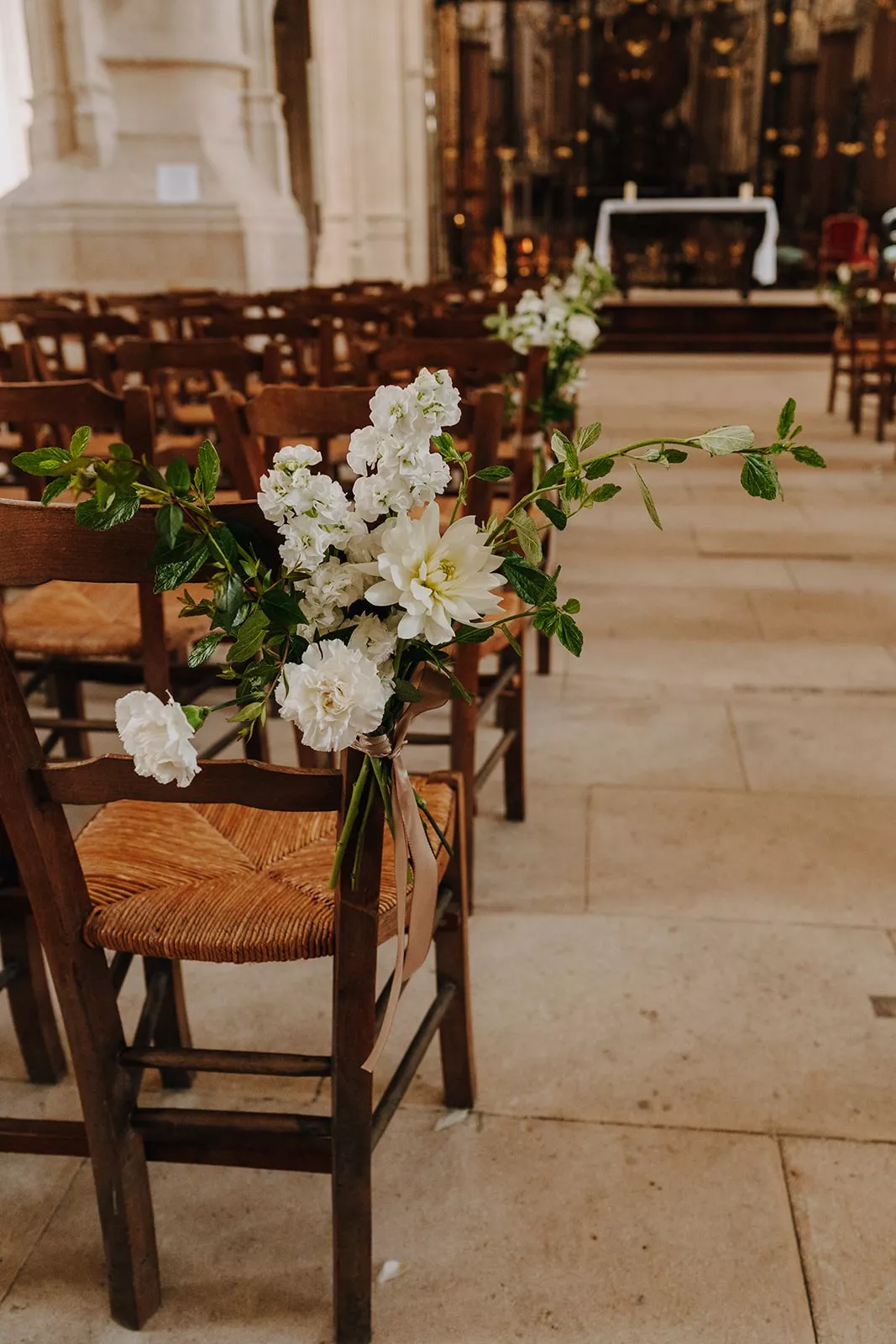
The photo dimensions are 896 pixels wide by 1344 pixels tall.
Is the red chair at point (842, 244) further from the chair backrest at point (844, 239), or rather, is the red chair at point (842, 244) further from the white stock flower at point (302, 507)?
the white stock flower at point (302, 507)

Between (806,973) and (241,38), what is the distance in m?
9.35

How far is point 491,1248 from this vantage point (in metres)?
1.65

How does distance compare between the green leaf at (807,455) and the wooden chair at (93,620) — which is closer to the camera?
the green leaf at (807,455)

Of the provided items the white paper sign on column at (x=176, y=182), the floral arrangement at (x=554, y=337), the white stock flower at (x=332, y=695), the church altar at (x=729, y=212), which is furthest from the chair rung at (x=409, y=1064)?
the church altar at (x=729, y=212)

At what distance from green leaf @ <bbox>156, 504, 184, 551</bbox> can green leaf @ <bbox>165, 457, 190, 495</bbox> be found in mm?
15

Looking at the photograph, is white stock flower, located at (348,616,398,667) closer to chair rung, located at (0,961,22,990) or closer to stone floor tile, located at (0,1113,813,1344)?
stone floor tile, located at (0,1113,813,1344)

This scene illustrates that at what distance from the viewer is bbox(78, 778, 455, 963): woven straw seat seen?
4.69ft

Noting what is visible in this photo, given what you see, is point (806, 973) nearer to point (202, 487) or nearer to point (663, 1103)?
point (663, 1103)

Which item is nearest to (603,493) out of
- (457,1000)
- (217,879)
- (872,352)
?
(217,879)

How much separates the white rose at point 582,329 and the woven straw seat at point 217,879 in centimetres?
232

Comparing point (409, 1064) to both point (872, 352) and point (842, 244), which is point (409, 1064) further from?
point (842, 244)

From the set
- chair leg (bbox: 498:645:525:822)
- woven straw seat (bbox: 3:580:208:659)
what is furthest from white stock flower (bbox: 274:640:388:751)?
chair leg (bbox: 498:645:525:822)

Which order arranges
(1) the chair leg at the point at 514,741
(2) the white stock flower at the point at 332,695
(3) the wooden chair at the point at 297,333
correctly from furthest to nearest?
1. (3) the wooden chair at the point at 297,333
2. (1) the chair leg at the point at 514,741
3. (2) the white stock flower at the point at 332,695

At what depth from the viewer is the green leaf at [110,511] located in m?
1.10
